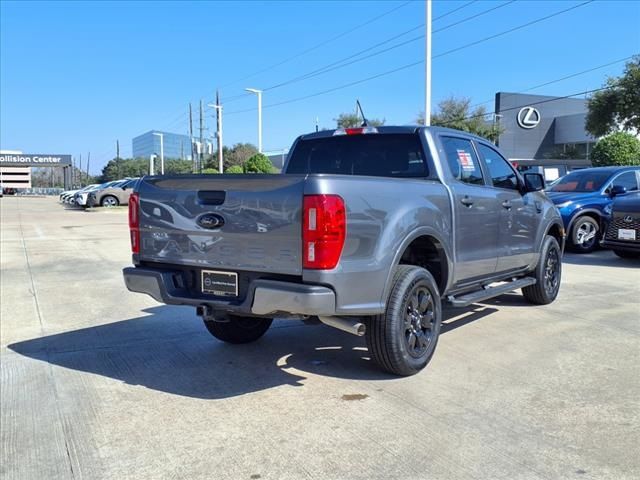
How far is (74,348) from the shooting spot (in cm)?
550

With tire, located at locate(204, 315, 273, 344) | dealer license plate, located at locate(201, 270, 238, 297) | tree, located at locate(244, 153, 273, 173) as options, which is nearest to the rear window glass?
tire, located at locate(204, 315, 273, 344)

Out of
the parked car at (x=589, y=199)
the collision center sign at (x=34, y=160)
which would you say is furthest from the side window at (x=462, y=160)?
the collision center sign at (x=34, y=160)

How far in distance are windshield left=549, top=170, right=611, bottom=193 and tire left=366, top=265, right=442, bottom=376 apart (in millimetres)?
8811

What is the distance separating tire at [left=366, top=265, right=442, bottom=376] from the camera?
425 cm

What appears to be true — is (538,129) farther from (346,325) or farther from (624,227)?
(346,325)

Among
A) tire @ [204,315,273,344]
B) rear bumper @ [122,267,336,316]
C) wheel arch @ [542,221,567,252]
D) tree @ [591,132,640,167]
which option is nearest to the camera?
rear bumper @ [122,267,336,316]

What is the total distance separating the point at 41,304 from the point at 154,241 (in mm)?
Answer: 3779

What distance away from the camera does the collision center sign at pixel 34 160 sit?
264 feet

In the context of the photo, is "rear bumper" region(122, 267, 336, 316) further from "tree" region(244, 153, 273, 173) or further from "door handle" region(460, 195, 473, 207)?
"tree" region(244, 153, 273, 173)

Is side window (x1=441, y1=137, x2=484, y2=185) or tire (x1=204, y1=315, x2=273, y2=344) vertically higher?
side window (x1=441, y1=137, x2=484, y2=185)

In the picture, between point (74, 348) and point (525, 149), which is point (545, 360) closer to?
point (74, 348)

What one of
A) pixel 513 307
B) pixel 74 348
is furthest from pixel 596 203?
pixel 74 348

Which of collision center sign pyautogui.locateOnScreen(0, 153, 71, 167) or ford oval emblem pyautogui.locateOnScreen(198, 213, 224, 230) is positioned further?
collision center sign pyautogui.locateOnScreen(0, 153, 71, 167)

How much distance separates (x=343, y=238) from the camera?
12.4 feet
